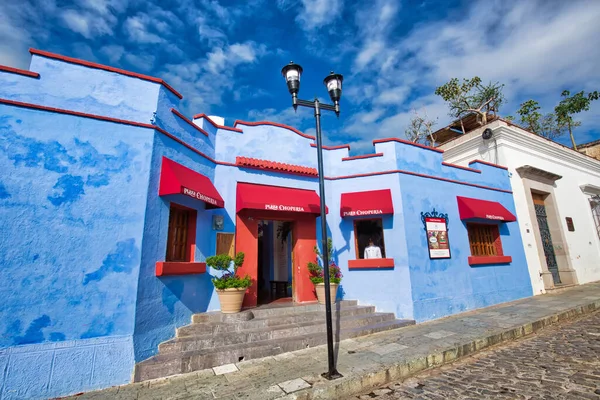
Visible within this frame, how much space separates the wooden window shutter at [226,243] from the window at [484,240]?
310 inches

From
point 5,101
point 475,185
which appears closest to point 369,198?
point 475,185

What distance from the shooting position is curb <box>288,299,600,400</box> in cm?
377

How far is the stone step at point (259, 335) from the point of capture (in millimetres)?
5023

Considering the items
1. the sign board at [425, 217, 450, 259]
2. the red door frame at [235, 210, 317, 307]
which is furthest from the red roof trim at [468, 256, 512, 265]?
the red door frame at [235, 210, 317, 307]

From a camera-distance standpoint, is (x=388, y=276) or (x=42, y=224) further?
(x=388, y=276)

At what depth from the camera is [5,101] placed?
454cm

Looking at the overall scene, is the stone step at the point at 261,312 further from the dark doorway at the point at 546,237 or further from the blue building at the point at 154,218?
the dark doorway at the point at 546,237

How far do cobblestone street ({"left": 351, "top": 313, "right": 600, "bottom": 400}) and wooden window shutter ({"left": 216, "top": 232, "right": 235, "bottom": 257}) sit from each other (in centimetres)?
427

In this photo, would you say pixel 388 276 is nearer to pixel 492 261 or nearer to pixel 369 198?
pixel 369 198

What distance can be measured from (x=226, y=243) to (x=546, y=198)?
14057 millimetres

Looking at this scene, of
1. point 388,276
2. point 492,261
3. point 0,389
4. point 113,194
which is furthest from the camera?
point 492,261

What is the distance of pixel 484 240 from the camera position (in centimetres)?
1010

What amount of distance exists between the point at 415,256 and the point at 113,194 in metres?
7.23

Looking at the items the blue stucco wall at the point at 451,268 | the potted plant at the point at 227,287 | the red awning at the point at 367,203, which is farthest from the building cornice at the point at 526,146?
the potted plant at the point at 227,287
